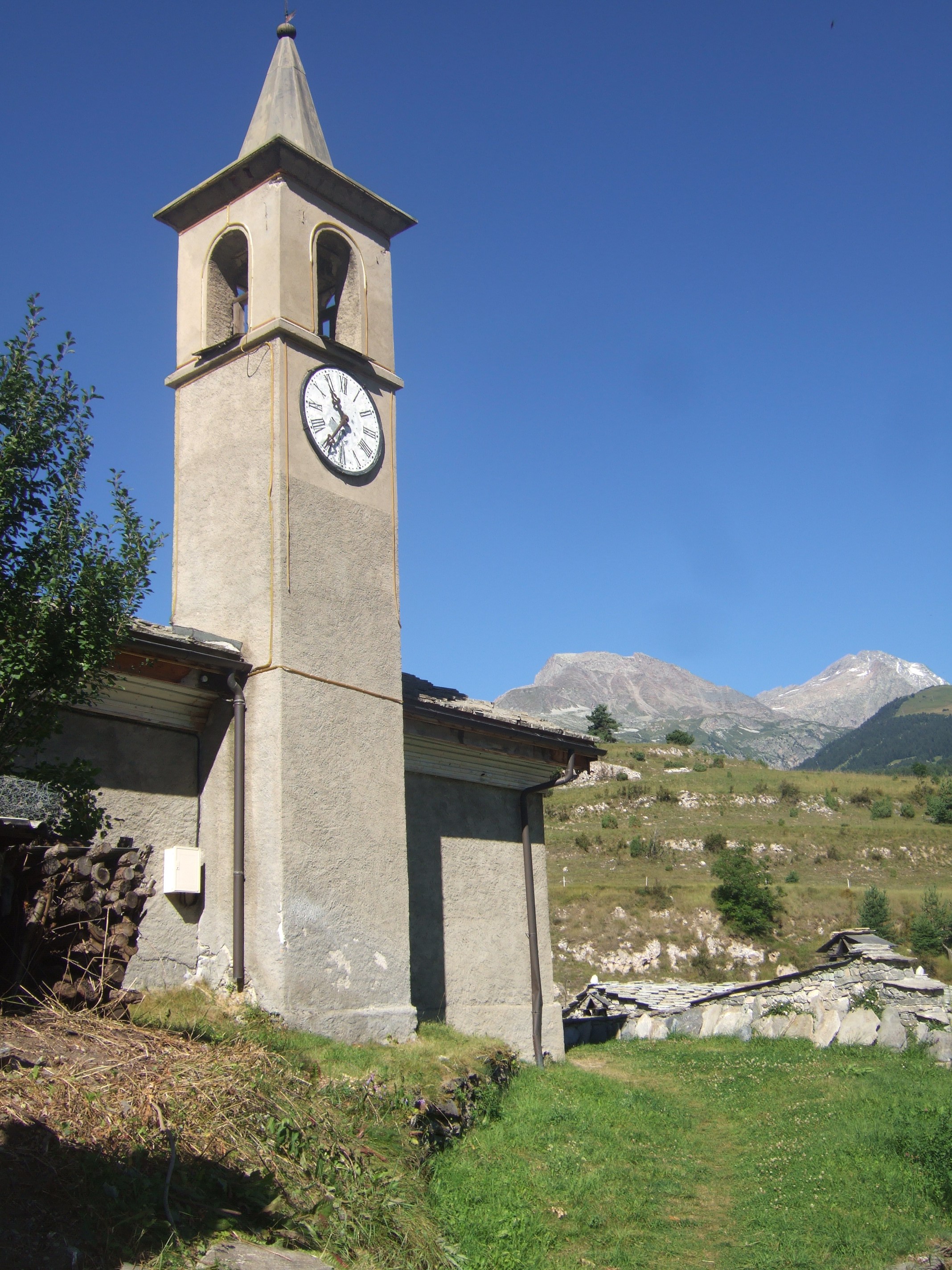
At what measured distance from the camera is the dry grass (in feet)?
17.0

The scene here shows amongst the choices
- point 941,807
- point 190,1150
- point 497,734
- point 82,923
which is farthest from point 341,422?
point 941,807

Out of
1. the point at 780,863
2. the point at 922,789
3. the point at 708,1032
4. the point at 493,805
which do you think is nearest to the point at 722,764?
the point at 922,789

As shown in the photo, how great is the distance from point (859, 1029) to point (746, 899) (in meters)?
22.1

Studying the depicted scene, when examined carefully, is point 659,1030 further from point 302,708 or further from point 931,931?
point 931,931

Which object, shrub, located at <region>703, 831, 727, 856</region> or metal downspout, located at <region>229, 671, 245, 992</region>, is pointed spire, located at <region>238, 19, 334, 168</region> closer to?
metal downspout, located at <region>229, 671, 245, 992</region>

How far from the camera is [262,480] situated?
11.4 meters

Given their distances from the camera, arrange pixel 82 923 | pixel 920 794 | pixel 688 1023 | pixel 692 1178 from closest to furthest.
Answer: pixel 82 923 < pixel 692 1178 < pixel 688 1023 < pixel 920 794

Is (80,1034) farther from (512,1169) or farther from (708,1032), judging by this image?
(708,1032)

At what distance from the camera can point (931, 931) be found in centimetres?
3650

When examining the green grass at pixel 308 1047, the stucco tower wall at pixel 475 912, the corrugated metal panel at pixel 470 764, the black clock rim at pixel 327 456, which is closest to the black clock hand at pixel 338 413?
the black clock rim at pixel 327 456

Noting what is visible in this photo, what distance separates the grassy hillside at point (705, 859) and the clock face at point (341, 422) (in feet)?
75.7

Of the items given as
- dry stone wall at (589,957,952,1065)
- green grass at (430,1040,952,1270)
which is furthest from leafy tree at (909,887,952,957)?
green grass at (430,1040,952,1270)

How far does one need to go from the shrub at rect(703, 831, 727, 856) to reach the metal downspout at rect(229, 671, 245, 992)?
42870mm

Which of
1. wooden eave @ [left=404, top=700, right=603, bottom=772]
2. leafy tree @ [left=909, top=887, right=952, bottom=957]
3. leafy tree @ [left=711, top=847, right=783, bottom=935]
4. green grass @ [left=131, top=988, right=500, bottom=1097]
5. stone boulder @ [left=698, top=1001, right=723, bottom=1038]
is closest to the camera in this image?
green grass @ [left=131, top=988, right=500, bottom=1097]
